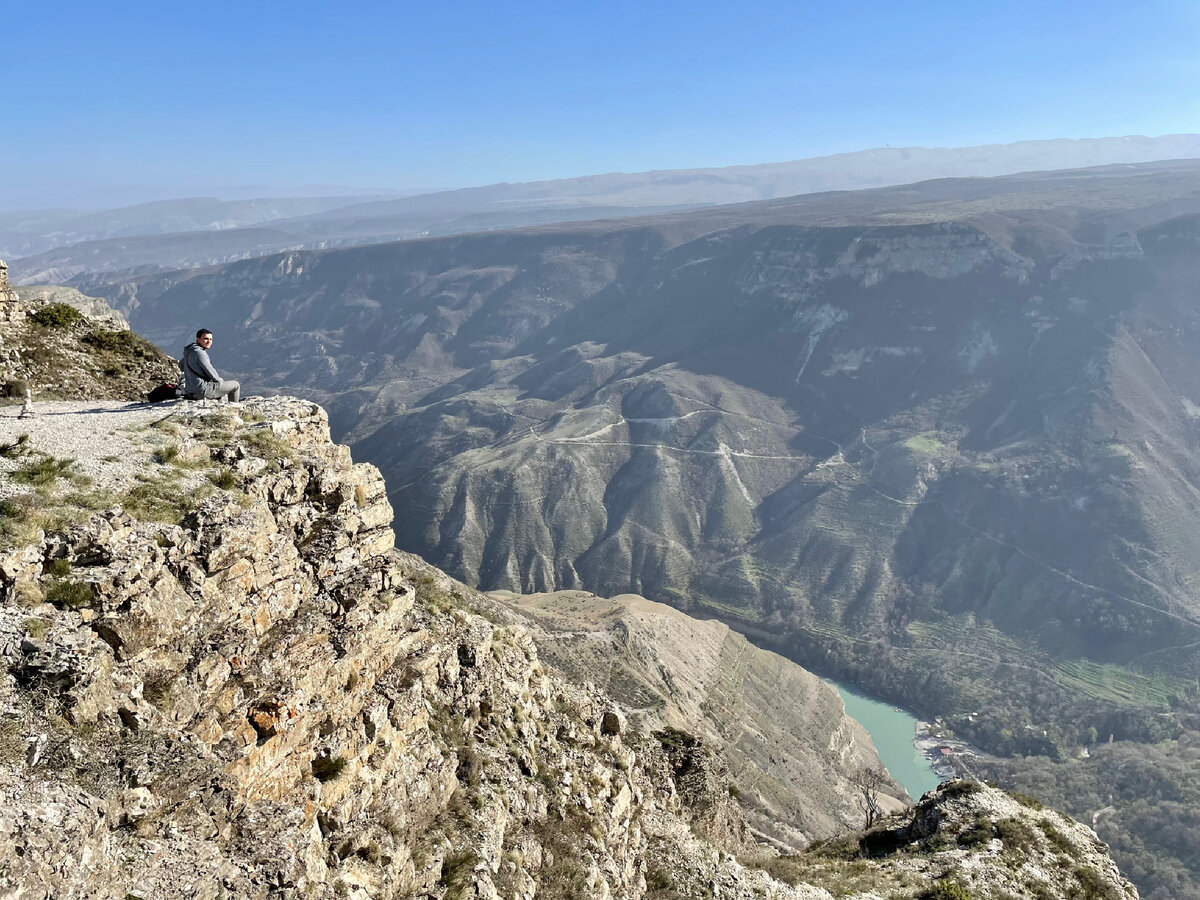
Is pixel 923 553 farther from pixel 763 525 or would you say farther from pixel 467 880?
pixel 467 880

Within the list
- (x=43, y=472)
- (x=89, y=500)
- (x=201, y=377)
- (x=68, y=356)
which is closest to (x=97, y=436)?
(x=43, y=472)

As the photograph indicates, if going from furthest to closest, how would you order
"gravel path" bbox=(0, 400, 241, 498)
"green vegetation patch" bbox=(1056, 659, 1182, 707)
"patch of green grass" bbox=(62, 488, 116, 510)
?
"green vegetation patch" bbox=(1056, 659, 1182, 707)
"gravel path" bbox=(0, 400, 241, 498)
"patch of green grass" bbox=(62, 488, 116, 510)

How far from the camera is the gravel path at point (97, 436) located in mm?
15273

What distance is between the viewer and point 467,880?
14695 mm

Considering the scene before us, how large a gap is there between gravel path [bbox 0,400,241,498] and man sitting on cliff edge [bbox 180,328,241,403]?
46cm

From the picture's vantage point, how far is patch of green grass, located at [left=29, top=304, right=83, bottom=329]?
2833cm

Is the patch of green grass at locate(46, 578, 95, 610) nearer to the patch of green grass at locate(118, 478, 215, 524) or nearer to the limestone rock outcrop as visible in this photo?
the patch of green grass at locate(118, 478, 215, 524)

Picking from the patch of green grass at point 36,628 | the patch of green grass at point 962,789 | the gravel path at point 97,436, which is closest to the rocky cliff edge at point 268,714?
the patch of green grass at point 36,628

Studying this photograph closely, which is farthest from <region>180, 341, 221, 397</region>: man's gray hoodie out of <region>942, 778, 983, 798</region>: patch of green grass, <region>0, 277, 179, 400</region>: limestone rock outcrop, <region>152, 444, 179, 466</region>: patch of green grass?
<region>942, 778, 983, 798</region>: patch of green grass

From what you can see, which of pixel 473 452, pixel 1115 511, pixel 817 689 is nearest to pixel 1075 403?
pixel 1115 511

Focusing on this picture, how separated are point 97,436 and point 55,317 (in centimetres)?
1579

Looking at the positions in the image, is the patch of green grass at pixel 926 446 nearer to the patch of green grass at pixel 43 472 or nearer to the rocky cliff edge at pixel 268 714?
the rocky cliff edge at pixel 268 714

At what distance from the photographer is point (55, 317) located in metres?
28.9

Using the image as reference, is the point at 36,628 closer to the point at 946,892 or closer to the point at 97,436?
the point at 97,436
